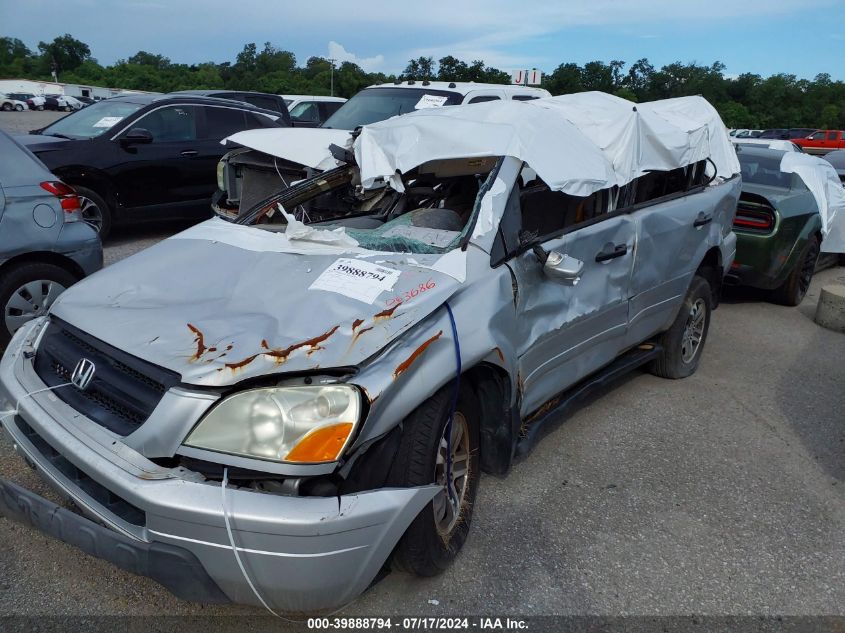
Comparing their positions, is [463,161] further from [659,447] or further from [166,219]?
[166,219]

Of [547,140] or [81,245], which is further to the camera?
[81,245]

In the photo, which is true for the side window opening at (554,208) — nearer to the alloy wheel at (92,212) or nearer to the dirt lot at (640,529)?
the dirt lot at (640,529)

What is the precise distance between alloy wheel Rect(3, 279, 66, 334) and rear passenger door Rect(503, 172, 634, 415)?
124 inches

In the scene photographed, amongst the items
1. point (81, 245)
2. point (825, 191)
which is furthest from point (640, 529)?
point (825, 191)

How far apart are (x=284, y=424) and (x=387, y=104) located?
726cm

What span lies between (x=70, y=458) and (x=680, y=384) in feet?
13.8

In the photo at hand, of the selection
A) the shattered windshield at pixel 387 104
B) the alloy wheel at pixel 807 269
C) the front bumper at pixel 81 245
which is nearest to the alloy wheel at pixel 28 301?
the front bumper at pixel 81 245

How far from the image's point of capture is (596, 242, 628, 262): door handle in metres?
3.79

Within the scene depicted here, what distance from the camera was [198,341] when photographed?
7.84 feet

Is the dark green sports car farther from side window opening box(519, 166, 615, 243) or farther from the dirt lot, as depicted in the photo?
side window opening box(519, 166, 615, 243)

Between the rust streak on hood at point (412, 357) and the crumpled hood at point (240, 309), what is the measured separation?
0.09 metres

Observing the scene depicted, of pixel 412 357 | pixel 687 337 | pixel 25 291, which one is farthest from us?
pixel 687 337

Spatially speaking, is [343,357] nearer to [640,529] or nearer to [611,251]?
[640,529]

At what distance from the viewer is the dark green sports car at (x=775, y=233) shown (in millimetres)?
6988
